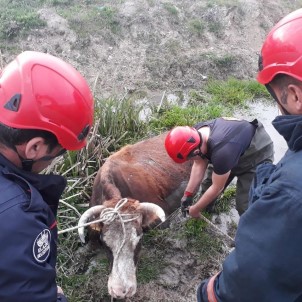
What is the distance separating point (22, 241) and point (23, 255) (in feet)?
0.23

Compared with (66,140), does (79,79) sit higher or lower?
higher

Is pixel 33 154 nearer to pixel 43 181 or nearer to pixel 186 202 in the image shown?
pixel 43 181

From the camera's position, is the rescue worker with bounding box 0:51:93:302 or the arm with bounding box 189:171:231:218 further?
the arm with bounding box 189:171:231:218

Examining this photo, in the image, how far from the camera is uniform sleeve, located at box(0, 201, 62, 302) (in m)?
2.04

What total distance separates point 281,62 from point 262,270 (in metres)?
1.08

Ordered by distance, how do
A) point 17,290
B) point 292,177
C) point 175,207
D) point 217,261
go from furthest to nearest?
point 175,207, point 217,261, point 17,290, point 292,177

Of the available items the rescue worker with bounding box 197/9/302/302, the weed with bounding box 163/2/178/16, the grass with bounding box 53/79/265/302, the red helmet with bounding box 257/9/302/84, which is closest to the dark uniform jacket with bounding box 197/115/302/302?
the rescue worker with bounding box 197/9/302/302

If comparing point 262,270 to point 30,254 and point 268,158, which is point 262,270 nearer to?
point 30,254

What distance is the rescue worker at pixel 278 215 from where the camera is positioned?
184 cm

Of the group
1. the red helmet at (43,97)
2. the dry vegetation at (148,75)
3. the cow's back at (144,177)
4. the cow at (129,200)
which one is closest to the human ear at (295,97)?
the red helmet at (43,97)

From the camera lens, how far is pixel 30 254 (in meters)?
2.12

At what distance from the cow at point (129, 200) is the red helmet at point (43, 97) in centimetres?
135

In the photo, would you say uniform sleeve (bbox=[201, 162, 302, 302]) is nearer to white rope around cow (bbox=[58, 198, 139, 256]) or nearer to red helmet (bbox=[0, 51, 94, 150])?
red helmet (bbox=[0, 51, 94, 150])

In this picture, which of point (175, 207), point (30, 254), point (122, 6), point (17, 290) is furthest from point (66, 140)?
point (122, 6)
